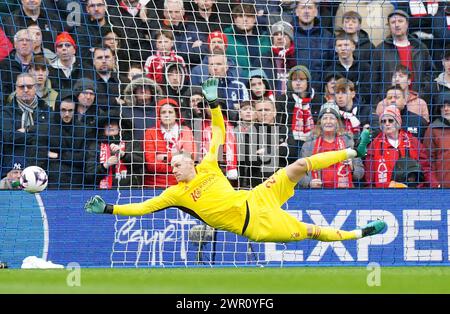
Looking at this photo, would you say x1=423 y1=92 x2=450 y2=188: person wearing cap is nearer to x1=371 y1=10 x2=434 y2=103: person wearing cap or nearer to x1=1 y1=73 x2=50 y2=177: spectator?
x1=371 y1=10 x2=434 y2=103: person wearing cap

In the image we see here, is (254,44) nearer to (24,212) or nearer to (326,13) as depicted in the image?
(326,13)

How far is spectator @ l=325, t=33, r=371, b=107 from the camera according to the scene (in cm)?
1440

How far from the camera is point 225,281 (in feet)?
36.1

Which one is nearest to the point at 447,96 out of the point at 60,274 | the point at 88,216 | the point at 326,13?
the point at 326,13

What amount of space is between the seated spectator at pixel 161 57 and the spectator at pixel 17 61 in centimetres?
149

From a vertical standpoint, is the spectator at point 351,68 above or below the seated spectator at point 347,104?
above

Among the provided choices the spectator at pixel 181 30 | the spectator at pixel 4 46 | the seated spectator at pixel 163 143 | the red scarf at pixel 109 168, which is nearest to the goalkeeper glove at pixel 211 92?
the seated spectator at pixel 163 143

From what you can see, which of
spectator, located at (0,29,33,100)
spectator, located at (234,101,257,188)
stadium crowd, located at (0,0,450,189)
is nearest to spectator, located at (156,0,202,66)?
stadium crowd, located at (0,0,450,189)

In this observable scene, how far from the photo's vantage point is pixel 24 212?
13344 mm

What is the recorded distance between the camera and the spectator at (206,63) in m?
14.0

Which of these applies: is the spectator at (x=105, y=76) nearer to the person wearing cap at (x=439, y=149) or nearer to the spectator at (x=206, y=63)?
the spectator at (x=206, y=63)

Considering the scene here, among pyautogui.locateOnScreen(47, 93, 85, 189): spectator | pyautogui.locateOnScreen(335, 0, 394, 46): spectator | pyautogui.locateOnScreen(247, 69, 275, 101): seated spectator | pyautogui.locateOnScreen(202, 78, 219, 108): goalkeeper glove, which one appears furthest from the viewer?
pyautogui.locateOnScreen(335, 0, 394, 46): spectator

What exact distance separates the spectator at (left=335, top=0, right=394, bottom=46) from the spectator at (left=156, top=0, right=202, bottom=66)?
1942mm
